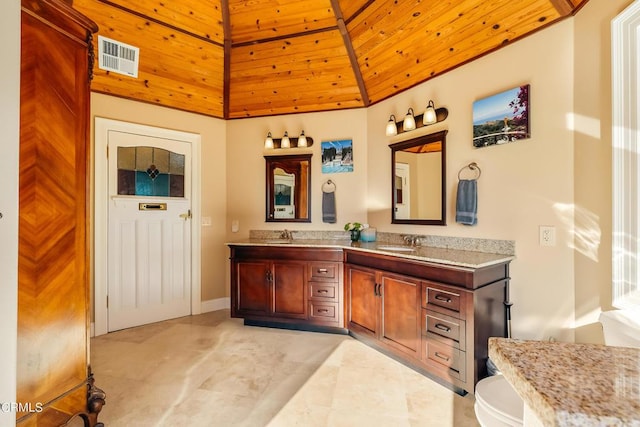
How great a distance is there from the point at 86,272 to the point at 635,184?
285 centimetres

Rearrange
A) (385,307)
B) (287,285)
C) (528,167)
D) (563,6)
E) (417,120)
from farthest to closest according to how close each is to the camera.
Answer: (287,285) < (417,120) < (385,307) < (528,167) < (563,6)

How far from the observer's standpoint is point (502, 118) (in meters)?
2.28

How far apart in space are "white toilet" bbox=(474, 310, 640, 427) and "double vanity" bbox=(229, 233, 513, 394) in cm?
70

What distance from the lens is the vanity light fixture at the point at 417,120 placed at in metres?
2.70

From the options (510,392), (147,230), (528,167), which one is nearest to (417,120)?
(528,167)

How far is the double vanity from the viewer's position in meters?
2.02

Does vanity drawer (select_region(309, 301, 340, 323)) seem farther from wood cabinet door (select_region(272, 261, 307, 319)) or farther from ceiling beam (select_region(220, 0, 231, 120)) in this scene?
ceiling beam (select_region(220, 0, 231, 120))

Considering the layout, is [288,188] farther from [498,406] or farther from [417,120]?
[498,406]

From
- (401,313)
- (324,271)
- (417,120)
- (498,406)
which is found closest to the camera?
(498,406)

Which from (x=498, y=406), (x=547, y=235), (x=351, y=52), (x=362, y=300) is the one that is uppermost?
(x=351, y=52)

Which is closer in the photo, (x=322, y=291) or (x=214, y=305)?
(x=322, y=291)

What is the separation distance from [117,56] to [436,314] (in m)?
3.35

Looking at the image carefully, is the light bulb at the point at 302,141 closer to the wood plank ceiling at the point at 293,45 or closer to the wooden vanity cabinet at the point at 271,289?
the wood plank ceiling at the point at 293,45

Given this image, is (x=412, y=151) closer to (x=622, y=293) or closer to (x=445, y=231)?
(x=445, y=231)
